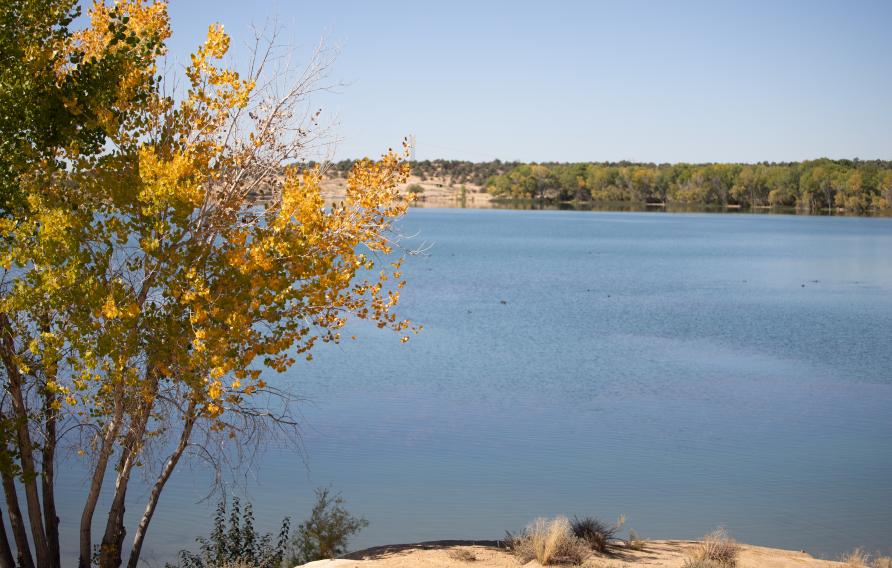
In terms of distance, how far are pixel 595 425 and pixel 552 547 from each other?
8413 millimetres

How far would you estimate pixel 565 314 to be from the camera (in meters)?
32.9

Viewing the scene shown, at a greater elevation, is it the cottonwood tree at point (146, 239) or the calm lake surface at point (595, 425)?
the cottonwood tree at point (146, 239)

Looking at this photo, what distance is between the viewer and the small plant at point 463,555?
31.1 ft

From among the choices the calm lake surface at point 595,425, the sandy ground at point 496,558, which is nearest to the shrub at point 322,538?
the sandy ground at point 496,558

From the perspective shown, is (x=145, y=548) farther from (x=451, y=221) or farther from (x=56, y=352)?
(x=451, y=221)

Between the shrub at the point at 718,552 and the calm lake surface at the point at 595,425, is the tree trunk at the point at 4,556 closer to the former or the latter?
the calm lake surface at the point at 595,425

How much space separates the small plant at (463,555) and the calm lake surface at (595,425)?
2.18m

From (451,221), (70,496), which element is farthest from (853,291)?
(451,221)

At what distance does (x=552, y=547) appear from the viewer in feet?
30.4

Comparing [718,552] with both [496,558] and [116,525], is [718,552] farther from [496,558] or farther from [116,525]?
[116,525]

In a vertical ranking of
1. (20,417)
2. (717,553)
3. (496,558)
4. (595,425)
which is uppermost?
(20,417)

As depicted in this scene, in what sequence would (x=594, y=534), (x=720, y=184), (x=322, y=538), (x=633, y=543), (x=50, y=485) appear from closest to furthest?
(x=50, y=485) < (x=594, y=534) < (x=633, y=543) < (x=322, y=538) < (x=720, y=184)

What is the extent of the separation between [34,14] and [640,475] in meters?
10.6

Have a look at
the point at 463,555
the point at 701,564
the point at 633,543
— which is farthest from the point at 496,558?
the point at 701,564
